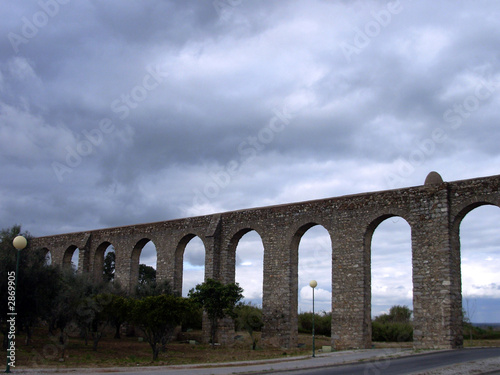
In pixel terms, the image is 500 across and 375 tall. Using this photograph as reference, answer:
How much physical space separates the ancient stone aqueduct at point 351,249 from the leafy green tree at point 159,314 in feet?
20.9

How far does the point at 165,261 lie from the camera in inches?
1118

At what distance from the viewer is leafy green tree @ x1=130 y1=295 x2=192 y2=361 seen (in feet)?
59.1

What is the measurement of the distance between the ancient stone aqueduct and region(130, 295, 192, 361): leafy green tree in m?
6.37

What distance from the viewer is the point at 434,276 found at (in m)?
19.2

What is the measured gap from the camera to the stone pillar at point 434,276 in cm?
1869

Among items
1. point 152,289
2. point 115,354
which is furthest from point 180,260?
point 115,354

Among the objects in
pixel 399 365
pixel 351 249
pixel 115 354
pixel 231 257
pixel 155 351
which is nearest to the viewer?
pixel 399 365

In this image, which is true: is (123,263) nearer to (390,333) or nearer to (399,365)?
(390,333)

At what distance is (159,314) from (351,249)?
28.5 feet

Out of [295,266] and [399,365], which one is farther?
[295,266]

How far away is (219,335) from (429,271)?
36.4ft

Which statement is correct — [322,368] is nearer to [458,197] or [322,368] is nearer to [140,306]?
[140,306]

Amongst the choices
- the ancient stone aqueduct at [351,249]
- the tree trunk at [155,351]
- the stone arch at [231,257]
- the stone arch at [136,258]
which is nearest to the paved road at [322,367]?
the tree trunk at [155,351]

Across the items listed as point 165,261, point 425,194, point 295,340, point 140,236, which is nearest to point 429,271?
point 425,194
